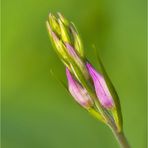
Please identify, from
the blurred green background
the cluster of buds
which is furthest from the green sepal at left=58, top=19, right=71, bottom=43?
the blurred green background

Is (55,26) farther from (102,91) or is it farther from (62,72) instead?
(62,72)

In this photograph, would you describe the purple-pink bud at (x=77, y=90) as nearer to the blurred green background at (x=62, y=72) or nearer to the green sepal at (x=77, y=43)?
the green sepal at (x=77, y=43)

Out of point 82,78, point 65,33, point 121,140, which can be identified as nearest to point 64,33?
point 65,33

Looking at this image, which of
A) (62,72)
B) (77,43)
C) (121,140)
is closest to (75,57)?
(77,43)

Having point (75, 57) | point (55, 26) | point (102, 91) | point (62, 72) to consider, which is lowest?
point (102, 91)

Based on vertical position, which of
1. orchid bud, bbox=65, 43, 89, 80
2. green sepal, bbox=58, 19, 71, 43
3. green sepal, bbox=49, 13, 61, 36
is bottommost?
orchid bud, bbox=65, 43, 89, 80

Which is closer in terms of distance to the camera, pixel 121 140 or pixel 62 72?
pixel 121 140

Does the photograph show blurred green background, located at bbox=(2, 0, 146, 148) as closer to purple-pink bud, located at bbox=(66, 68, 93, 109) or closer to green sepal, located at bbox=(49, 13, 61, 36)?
purple-pink bud, located at bbox=(66, 68, 93, 109)

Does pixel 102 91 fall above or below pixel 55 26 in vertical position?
below

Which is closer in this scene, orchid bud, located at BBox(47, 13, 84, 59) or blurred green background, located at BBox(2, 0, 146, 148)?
orchid bud, located at BBox(47, 13, 84, 59)
